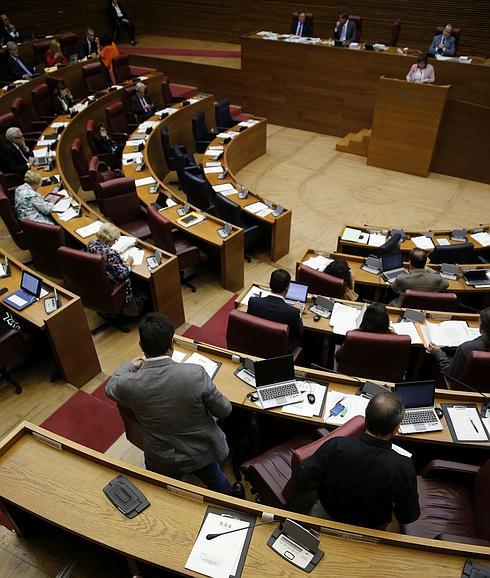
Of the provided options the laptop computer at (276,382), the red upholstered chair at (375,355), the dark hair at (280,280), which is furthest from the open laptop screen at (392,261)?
the laptop computer at (276,382)

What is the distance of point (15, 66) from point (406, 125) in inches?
284

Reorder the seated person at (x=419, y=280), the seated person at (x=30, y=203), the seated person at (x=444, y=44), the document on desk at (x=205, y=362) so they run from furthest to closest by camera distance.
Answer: the seated person at (x=444, y=44)
the seated person at (x=30, y=203)
the seated person at (x=419, y=280)
the document on desk at (x=205, y=362)

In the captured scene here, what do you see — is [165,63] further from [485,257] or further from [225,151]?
[485,257]

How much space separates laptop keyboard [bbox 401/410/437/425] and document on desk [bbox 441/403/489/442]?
97 millimetres

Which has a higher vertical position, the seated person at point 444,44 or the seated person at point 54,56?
the seated person at point 444,44

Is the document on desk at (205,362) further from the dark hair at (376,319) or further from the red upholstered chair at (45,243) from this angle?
the red upholstered chair at (45,243)

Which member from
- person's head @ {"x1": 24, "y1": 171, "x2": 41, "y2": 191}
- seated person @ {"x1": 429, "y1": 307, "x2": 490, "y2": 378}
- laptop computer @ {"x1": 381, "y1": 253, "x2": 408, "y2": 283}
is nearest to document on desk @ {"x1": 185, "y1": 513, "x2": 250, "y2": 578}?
seated person @ {"x1": 429, "y1": 307, "x2": 490, "y2": 378}

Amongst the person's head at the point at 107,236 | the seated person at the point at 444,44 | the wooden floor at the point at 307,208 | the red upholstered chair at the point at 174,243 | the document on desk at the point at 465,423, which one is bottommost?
the wooden floor at the point at 307,208

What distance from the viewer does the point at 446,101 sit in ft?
25.1

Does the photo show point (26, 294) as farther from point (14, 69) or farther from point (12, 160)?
point (14, 69)

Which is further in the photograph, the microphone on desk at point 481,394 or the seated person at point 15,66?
the seated person at point 15,66

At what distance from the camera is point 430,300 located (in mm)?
4051

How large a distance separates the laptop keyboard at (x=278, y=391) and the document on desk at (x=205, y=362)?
15.2 inches

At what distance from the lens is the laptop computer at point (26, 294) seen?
151 inches
